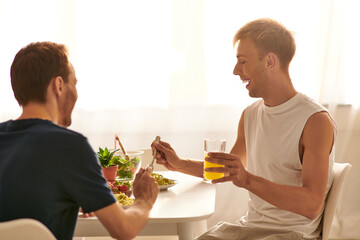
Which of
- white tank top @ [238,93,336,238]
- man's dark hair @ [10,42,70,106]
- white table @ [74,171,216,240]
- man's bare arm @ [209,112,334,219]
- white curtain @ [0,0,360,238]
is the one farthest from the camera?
white curtain @ [0,0,360,238]

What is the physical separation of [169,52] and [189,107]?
403 mm

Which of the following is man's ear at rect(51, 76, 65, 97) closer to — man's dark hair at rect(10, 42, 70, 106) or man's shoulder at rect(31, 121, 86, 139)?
man's dark hair at rect(10, 42, 70, 106)

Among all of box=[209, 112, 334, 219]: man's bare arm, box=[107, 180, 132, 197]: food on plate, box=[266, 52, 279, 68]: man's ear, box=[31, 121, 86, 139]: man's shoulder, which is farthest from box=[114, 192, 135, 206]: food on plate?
box=[266, 52, 279, 68]: man's ear

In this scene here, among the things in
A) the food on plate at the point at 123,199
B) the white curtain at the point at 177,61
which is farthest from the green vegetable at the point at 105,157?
the white curtain at the point at 177,61

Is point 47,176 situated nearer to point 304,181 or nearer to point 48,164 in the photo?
point 48,164

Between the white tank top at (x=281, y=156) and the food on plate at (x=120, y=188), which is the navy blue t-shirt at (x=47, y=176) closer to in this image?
the food on plate at (x=120, y=188)

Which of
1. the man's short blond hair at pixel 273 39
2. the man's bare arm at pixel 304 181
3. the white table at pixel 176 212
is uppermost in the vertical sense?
the man's short blond hair at pixel 273 39

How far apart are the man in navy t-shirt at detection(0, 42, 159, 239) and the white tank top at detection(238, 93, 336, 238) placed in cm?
64

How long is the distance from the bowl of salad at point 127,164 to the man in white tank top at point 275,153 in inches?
5.5

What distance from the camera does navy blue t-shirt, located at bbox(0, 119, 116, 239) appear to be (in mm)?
1128

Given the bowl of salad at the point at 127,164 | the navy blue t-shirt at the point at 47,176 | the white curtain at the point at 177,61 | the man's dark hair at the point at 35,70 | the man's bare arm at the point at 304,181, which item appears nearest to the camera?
the navy blue t-shirt at the point at 47,176

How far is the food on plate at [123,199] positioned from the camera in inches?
59.6

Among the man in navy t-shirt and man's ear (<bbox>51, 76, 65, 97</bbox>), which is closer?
the man in navy t-shirt

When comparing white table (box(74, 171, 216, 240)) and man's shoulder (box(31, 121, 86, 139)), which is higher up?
man's shoulder (box(31, 121, 86, 139))
